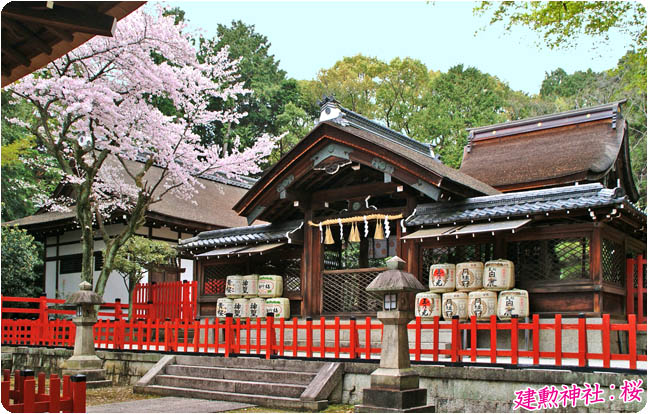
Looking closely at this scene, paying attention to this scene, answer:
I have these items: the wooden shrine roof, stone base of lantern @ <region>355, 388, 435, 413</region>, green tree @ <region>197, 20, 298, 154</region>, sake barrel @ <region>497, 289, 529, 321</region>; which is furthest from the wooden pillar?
green tree @ <region>197, 20, 298, 154</region>

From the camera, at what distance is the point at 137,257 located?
60.4 feet

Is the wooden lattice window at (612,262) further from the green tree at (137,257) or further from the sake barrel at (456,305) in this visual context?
the green tree at (137,257)

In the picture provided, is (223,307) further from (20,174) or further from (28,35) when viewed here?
(20,174)

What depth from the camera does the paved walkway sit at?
32.9ft

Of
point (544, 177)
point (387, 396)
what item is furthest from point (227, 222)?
point (387, 396)

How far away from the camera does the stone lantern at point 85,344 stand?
13.4 m

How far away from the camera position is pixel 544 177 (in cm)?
1541

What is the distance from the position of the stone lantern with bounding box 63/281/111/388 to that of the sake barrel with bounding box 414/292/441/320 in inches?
265

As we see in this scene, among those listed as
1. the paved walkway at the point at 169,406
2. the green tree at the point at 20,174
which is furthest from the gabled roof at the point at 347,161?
the green tree at the point at 20,174

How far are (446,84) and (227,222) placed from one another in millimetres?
13252

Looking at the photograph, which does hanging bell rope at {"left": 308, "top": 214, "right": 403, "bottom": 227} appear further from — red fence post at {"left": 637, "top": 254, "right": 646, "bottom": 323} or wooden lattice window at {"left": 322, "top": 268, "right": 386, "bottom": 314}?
red fence post at {"left": 637, "top": 254, "right": 646, "bottom": 323}

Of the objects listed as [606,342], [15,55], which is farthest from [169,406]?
[606,342]

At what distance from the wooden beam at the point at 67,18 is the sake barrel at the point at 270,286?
31.8 feet

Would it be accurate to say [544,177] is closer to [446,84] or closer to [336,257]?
[336,257]
